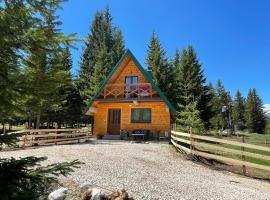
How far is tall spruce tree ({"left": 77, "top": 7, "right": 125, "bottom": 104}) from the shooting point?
25.9 m

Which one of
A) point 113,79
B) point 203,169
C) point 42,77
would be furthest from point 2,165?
point 113,79

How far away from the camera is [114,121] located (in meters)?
18.6

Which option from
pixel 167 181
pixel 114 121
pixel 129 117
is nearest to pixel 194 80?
pixel 129 117

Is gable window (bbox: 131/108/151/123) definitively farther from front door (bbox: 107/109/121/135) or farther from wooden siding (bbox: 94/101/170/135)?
front door (bbox: 107/109/121/135)

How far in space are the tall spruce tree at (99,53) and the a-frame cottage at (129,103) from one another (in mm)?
6617


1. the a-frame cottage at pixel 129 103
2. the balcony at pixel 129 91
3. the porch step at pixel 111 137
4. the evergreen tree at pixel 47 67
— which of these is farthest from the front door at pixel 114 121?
the evergreen tree at pixel 47 67

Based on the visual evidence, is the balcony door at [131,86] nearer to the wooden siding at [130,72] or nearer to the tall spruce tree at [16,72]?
the wooden siding at [130,72]

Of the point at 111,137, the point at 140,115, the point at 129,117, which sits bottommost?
the point at 111,137

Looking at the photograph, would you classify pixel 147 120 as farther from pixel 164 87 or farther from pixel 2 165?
pixel 2 165

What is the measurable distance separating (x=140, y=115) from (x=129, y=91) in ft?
7.09

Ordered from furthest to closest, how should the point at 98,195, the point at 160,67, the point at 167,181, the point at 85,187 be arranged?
the point at 160,67
the point at 167,181
the point at 85,187
the point at 98,195

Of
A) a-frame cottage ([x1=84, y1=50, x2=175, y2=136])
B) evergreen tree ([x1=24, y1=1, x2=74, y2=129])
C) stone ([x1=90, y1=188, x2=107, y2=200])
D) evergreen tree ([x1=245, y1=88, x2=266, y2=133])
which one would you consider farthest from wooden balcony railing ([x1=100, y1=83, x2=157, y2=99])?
evergreen tree ([x1=245, y1=88, x2=266, y2=133])

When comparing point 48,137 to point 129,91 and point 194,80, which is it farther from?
point 194,80

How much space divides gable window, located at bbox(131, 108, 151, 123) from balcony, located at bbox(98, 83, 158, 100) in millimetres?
1082
